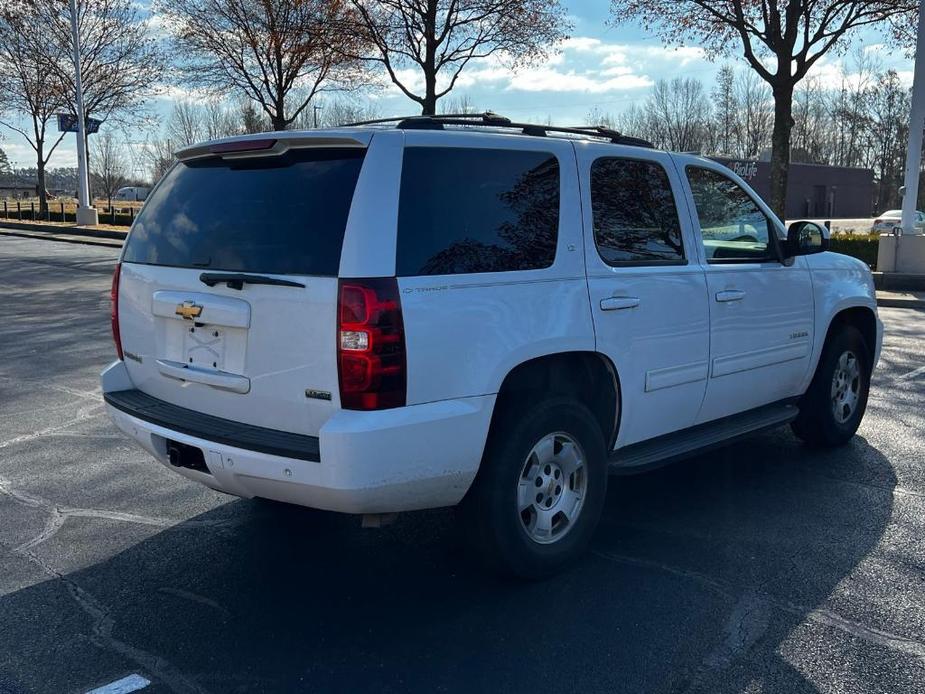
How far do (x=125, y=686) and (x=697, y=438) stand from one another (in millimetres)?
3046

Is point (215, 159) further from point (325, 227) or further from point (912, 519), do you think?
point (912, 519)

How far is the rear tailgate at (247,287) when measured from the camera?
3.41 m

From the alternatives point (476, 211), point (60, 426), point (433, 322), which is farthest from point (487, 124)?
point (60, 426)

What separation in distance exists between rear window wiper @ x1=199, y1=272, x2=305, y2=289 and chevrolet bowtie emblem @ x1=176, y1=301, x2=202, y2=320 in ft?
0.37

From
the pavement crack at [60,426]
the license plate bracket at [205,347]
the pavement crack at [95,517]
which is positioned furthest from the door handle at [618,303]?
the pavement crack at [60,426]

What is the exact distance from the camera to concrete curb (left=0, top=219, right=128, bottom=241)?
31.8 meters

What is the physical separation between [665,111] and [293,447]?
68.4 metres

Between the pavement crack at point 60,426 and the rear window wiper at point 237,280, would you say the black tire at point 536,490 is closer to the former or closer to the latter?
the rear window wiper at point 237,280

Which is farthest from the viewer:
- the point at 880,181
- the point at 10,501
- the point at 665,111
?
the point at 880,181

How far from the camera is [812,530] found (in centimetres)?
460

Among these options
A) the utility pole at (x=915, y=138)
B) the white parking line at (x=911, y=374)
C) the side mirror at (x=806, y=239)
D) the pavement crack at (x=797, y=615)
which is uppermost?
the utility pole at (x=915, y=138)

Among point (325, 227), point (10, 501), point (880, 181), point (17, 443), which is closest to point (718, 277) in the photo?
point (325, 227)

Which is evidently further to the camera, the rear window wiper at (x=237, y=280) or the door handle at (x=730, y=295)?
A: the door handle at (x=730, y=295)

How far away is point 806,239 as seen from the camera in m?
5.37
